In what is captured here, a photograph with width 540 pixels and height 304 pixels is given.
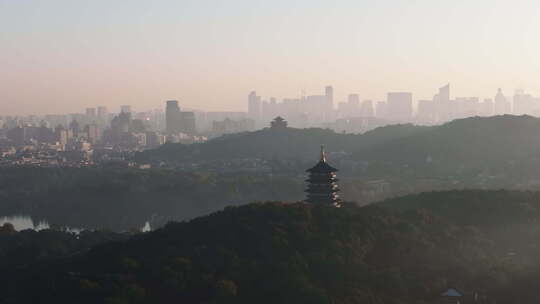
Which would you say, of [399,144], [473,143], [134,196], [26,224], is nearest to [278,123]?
[399,144]

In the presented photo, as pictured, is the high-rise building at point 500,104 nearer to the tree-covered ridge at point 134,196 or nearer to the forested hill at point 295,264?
the tree-covered ridge at point 134,196

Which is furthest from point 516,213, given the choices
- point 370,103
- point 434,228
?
point 370,103

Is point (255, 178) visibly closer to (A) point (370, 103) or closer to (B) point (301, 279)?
(B) point (301, 279)

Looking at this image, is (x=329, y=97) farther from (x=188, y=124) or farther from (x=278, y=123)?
(x=278, y=123)

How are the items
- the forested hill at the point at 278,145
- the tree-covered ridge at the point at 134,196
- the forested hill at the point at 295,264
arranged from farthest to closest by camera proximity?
the forested hill at the point at 278,145 → the tree-covered ridge at the point at 134,196 → the forested hill at the point at 295,264

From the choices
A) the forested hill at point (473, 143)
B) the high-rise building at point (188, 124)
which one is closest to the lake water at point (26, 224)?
the forested hill at point (473, 143)

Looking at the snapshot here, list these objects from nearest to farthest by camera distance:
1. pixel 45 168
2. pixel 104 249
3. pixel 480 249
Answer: pixel 104 249, pixel 480 249, pixel 45 168

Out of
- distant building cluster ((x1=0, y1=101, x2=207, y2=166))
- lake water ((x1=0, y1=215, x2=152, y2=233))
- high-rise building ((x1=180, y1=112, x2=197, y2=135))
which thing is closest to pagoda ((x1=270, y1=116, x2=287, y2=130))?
distant building cluster ((x1=0, y1=101, x2=207, y2=166))
